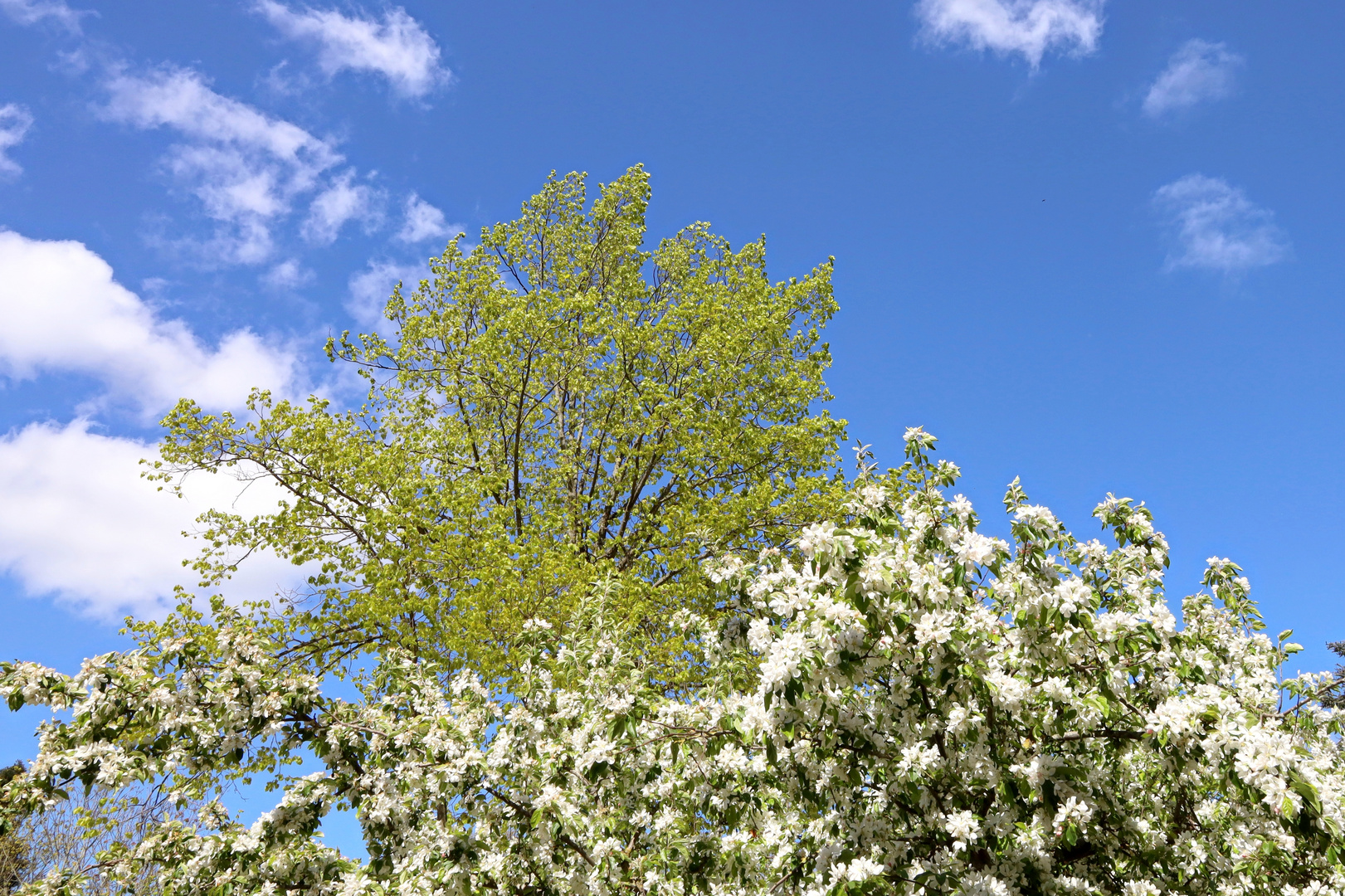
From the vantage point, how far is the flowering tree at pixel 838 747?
14.5 feet

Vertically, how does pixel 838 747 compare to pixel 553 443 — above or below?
Result: below

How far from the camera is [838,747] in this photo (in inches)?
194

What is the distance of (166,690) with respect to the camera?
5.70m

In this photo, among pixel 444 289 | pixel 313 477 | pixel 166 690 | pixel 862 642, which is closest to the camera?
pixel 862 642

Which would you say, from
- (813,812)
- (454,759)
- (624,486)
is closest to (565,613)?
(624,486)

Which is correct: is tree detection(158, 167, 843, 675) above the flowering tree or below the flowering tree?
above

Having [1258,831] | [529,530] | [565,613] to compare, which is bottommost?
[1258,831]

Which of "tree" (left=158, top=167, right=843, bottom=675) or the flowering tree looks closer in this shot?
the flowering tree

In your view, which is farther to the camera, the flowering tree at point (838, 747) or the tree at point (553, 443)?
the tree at point (553, 443)

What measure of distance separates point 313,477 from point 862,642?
11372 mm

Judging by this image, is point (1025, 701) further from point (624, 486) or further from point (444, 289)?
point (444, 289)

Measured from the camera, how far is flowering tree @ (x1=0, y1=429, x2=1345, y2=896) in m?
4.43

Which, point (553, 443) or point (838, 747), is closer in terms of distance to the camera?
point (838, 747)

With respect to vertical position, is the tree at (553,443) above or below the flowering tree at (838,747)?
above
